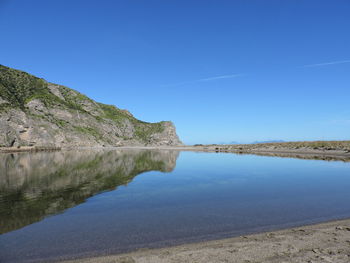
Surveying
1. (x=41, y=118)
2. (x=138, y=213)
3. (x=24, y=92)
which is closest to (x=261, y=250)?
(x=138, y=213)

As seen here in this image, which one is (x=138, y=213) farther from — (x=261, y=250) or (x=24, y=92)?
(x=24, y=92)

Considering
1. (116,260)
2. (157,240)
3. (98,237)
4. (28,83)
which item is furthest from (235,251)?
(28,83)

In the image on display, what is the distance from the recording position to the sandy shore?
30.7ft

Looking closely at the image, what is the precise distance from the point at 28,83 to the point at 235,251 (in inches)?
7587

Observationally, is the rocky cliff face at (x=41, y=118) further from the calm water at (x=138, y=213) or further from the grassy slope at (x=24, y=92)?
the calm water at (x=138, y=213)

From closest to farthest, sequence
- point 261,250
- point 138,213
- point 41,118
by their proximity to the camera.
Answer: point 261,250, point 138,213, point 41,118

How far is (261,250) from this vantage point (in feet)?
33.2

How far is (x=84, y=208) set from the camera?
59.7 feet

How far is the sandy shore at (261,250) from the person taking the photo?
935cm

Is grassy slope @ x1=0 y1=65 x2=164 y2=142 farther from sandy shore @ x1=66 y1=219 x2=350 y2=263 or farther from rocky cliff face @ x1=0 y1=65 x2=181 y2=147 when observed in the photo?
sandy shore @ x1=66 y1=219 x2=350 y2=263

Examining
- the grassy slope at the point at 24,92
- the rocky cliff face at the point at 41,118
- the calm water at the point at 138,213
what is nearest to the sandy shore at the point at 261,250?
the calm water at the point at 138,213

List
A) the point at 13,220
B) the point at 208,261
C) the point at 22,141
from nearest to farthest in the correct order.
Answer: the point at 208,261, the point at 13,220, the point at 22,141

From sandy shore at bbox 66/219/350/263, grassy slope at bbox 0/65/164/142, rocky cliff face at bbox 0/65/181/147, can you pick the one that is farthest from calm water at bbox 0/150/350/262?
grassy slope at bbox 0/65/164/142

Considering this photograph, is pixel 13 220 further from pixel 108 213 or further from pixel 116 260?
pixel 116 260
